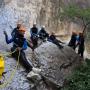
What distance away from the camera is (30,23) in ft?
82.9

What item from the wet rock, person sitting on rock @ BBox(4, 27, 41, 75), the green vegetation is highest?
person sitting on rock @ BBox(4, 27, 41, 75)

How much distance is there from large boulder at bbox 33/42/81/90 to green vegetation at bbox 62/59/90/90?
1.04ft

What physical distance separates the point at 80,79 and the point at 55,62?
158cm

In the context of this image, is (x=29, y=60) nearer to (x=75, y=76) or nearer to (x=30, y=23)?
(x=75, y=76)

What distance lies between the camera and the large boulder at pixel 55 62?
48.7 feet

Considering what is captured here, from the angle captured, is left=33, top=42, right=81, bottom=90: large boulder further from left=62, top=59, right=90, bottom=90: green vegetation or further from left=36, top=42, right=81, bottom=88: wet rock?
left=62, top=59, right=90, bottom=90: green vegetation

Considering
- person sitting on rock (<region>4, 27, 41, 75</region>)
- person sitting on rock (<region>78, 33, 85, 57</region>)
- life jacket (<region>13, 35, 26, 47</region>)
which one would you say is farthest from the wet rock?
life jacket (<region>13, 35, 26, 47</region>)

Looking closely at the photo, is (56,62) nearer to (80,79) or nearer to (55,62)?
(55,62)

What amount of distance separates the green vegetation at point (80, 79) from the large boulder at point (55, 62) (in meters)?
0.32

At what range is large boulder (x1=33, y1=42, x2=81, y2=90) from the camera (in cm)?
1485

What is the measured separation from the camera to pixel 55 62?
16.7m

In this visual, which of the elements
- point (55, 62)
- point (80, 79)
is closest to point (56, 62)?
point (55, 62)

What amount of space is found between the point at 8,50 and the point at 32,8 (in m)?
13.1

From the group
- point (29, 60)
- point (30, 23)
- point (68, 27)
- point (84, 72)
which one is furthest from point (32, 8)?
point (29, 60)
